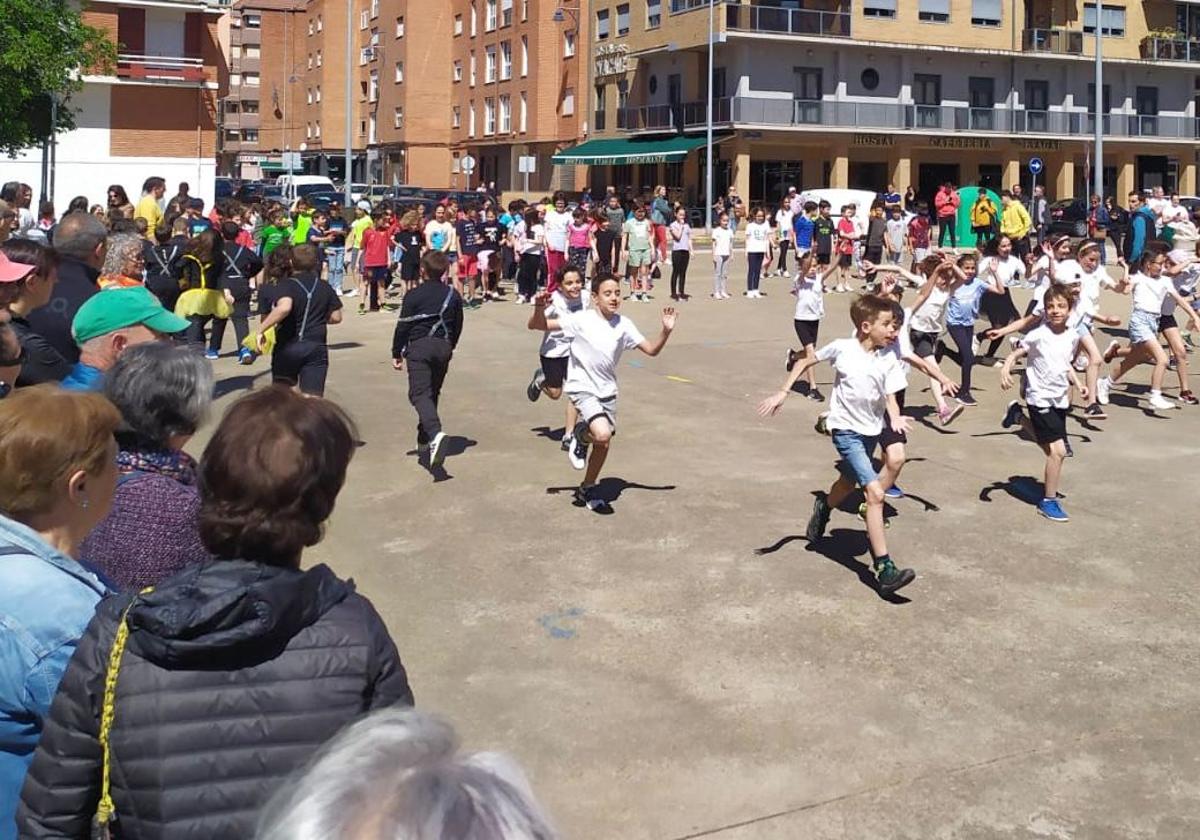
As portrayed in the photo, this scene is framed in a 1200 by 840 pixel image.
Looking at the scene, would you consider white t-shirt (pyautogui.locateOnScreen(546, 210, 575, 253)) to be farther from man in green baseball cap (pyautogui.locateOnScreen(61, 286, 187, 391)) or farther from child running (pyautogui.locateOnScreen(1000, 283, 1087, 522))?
man in green baseball cap (pyautogui.locateOnScreen(61, 286, 187, 391))

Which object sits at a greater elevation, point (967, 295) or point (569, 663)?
A: point (967, 295)

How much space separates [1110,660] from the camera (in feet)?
19.9

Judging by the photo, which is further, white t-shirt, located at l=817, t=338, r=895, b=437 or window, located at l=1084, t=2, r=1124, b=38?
window, located at l=1084, t=2, r=1124, b=38

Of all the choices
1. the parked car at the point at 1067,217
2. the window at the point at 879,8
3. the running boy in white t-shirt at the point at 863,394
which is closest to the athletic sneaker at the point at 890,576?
the running boy in white t-shirt at the point at 863,394

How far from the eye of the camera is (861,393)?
725 centimetres

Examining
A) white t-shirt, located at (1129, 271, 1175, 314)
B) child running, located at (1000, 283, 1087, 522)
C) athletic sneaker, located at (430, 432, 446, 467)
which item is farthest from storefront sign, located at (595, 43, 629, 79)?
child running, located at (1000, 283, 1087, 522)

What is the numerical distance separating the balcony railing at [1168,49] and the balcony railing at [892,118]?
8.71 ft

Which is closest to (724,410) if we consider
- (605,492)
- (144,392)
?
(605,492)

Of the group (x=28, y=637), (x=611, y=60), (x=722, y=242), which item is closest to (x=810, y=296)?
(x=722, y=242)

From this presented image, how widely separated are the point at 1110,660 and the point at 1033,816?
1.79 meters

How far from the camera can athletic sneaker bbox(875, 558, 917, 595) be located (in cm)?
670

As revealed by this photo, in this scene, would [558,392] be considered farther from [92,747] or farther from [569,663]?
[92,747]

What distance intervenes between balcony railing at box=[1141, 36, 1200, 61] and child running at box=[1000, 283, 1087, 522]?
5541cm

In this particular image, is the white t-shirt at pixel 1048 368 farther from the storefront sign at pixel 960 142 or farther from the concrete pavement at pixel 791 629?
the storefront sign at pixel 960 142
